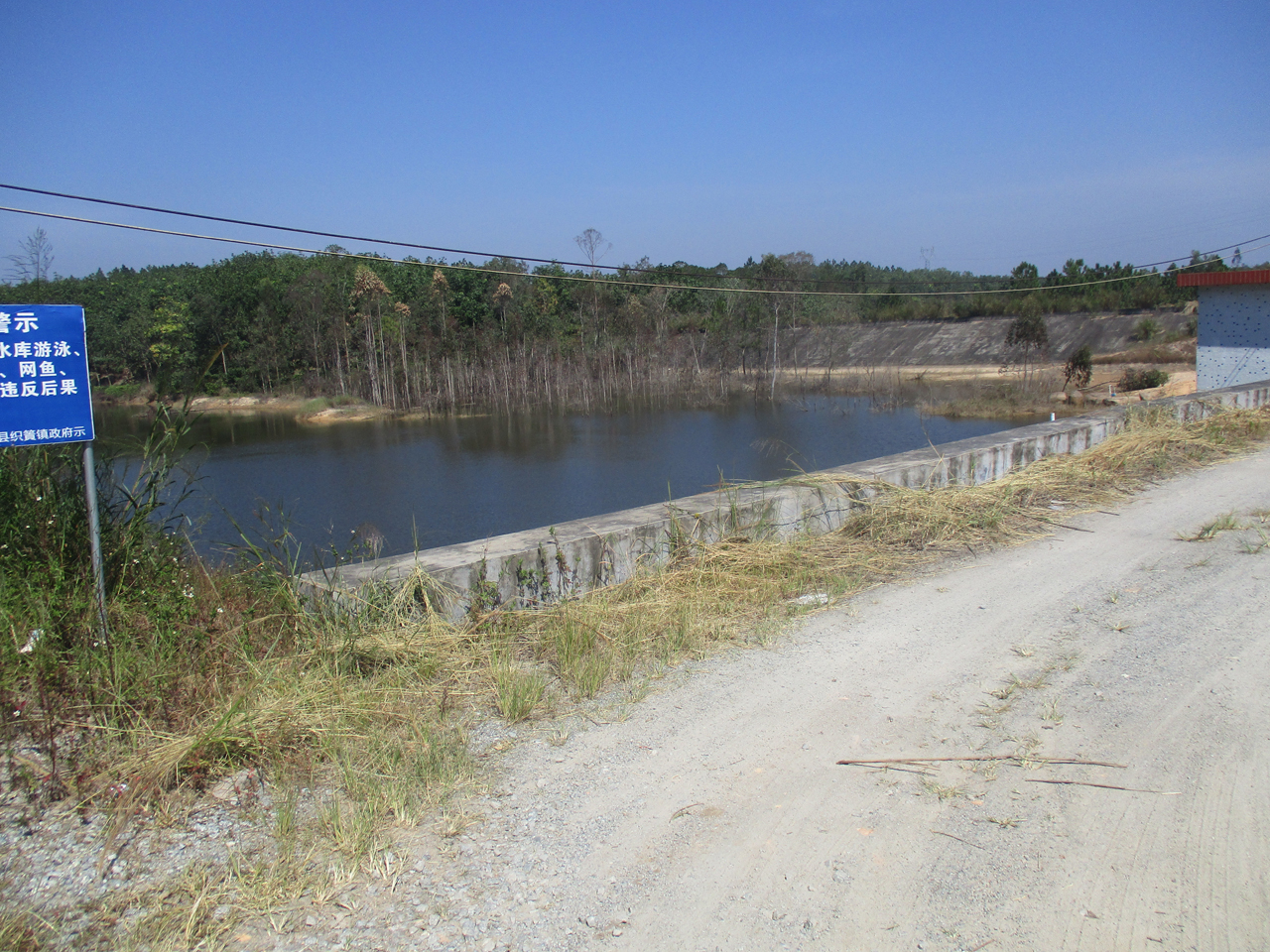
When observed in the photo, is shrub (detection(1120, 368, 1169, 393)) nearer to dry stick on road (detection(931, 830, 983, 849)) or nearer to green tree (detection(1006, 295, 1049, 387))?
green tree (detection(1006, 295, 1049, 387))

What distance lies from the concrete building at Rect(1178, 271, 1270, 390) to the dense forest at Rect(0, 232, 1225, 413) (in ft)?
77.3

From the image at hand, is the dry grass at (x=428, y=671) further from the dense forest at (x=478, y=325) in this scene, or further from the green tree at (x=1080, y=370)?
the dense forest at (x=478, y=325)

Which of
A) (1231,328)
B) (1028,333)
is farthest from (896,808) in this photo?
(1028,333)

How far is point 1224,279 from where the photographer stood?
14.4 meters

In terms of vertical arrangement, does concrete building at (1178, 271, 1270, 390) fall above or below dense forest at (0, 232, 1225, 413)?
below

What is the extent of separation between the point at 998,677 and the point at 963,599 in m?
1.15

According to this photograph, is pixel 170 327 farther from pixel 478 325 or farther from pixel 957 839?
pixel 957 839

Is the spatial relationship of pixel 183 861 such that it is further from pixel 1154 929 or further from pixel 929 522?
pixel 929 522

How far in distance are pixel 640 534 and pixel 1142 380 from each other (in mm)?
29166

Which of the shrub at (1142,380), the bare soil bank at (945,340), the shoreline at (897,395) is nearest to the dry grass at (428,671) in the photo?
the shoreline at (897,395)

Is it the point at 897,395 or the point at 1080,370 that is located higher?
the point at 1080,370

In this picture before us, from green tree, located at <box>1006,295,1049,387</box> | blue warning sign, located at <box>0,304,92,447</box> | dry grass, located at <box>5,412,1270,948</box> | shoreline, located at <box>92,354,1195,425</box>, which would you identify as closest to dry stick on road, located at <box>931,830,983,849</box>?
dry grass, located at <box>5,412,1270,948</box>

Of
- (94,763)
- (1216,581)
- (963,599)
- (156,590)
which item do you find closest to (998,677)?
(963,599)

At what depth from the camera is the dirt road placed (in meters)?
2.33
